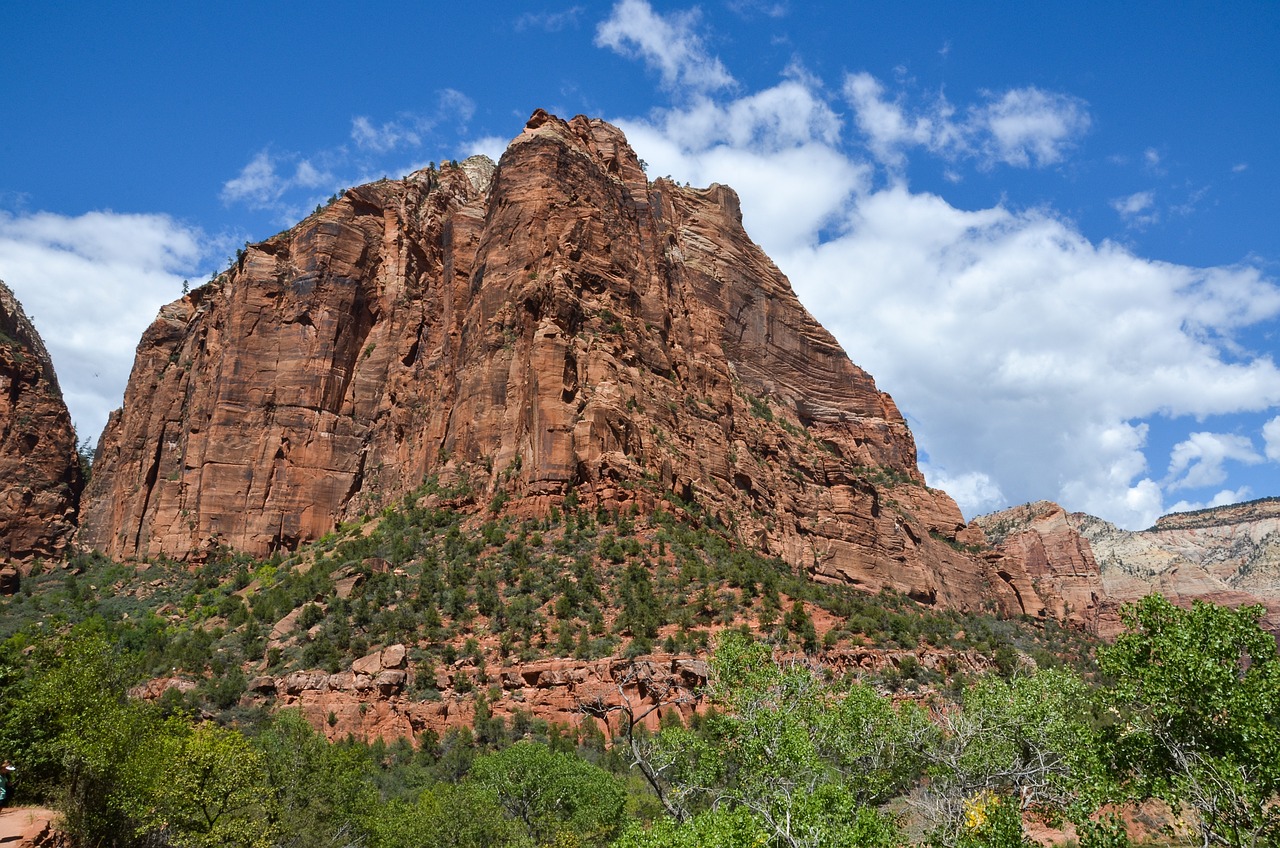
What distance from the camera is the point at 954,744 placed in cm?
2361

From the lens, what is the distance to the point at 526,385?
55844 millimetres

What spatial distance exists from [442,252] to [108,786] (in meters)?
62.9

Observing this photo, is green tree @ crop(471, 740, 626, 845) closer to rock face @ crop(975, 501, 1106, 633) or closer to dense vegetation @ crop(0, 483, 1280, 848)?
dense vegetation @ crop(0, 483, 1280, 848)

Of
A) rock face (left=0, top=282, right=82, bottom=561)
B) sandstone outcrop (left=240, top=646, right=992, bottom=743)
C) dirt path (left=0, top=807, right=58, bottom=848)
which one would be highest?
rock face (left=0, top=282, right=82, bottom=561)

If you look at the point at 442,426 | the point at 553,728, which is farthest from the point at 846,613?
the point at 442,426

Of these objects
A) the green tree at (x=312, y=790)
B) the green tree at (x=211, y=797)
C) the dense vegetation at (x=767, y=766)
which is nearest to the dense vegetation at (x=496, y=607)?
the dense vegetation at (x=767, y=766)

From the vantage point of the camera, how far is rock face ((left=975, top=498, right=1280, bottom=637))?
107m

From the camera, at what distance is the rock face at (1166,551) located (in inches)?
4225

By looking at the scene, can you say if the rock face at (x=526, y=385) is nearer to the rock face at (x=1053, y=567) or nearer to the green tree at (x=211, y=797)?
the rock face at (x=1053, y=567)

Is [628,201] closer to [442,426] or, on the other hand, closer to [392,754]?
[442,426]

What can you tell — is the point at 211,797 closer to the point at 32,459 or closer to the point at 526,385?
the point at 526,385

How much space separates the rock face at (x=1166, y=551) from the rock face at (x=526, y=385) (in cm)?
1932

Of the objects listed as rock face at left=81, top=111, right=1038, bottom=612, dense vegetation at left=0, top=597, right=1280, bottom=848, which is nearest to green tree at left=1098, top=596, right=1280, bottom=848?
dense vegetation at left=0, top=597, right=1280, bottom=848

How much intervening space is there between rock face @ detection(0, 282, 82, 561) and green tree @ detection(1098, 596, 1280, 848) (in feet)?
260
